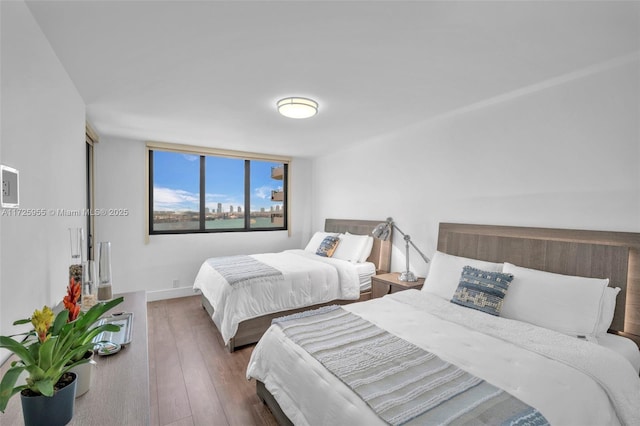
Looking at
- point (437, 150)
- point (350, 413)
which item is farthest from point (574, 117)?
point (350, 413)

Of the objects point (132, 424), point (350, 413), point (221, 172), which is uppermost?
point (221, 172)

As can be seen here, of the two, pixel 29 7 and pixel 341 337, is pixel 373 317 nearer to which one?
pixel 341 337

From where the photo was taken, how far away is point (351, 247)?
162 inches

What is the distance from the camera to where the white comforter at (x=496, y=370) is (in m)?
1.27

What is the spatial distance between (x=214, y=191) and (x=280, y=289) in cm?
249

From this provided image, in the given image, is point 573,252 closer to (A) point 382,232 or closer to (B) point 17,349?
(A) point 382,232

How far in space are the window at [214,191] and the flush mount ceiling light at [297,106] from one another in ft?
7.67

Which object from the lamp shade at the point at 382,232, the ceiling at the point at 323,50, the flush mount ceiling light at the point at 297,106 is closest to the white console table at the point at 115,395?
the ceiling at the point at 323,50

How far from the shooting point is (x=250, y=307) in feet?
9.77

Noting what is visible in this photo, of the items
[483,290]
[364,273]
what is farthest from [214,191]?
[483,290]

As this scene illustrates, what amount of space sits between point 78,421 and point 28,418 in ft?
0.46

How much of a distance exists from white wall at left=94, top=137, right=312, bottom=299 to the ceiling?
1284 millimetres

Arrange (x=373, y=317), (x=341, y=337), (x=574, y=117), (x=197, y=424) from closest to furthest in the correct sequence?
(x=341, y=337) < (x=197, y=424) < (x=373, y=317) < (x=574, y=117)

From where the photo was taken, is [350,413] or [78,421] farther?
[350,413]
